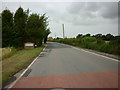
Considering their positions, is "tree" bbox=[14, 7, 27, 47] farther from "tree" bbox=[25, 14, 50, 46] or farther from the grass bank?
the grass bank

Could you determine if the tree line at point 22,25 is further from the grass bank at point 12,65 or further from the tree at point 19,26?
the grass bank at point 12,65

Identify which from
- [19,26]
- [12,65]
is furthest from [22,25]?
[12,65]

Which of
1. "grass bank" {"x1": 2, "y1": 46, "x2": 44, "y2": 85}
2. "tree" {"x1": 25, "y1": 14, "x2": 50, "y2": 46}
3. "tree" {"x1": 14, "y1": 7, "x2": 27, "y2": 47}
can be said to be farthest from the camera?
"tree" {"x1": 25, "y1": 14, "x2": 50, "y2": 46}

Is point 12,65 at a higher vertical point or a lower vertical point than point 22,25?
lower

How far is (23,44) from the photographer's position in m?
40.8

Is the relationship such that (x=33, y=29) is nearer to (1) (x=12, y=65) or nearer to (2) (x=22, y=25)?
(2) (x=22, y=25)

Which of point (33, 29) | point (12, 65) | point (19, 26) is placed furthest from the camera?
point (33, 29)

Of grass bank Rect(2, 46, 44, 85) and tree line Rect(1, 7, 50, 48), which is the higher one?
tree line Rect(1, 7, 50, 48)

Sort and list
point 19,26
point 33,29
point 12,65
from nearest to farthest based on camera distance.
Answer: point 12,65 → point 19,26 → point 33,29

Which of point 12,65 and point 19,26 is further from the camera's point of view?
point 19,26

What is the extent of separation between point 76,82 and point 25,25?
113 feet

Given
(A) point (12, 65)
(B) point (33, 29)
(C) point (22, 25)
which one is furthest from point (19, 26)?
(A) point (12, 65)

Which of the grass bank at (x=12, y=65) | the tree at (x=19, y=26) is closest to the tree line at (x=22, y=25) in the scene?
the tree at (x=19, y=26)

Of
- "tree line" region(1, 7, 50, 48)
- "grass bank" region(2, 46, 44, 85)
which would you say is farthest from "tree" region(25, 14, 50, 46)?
"grass bank" region(2, 46, 44, 85)
